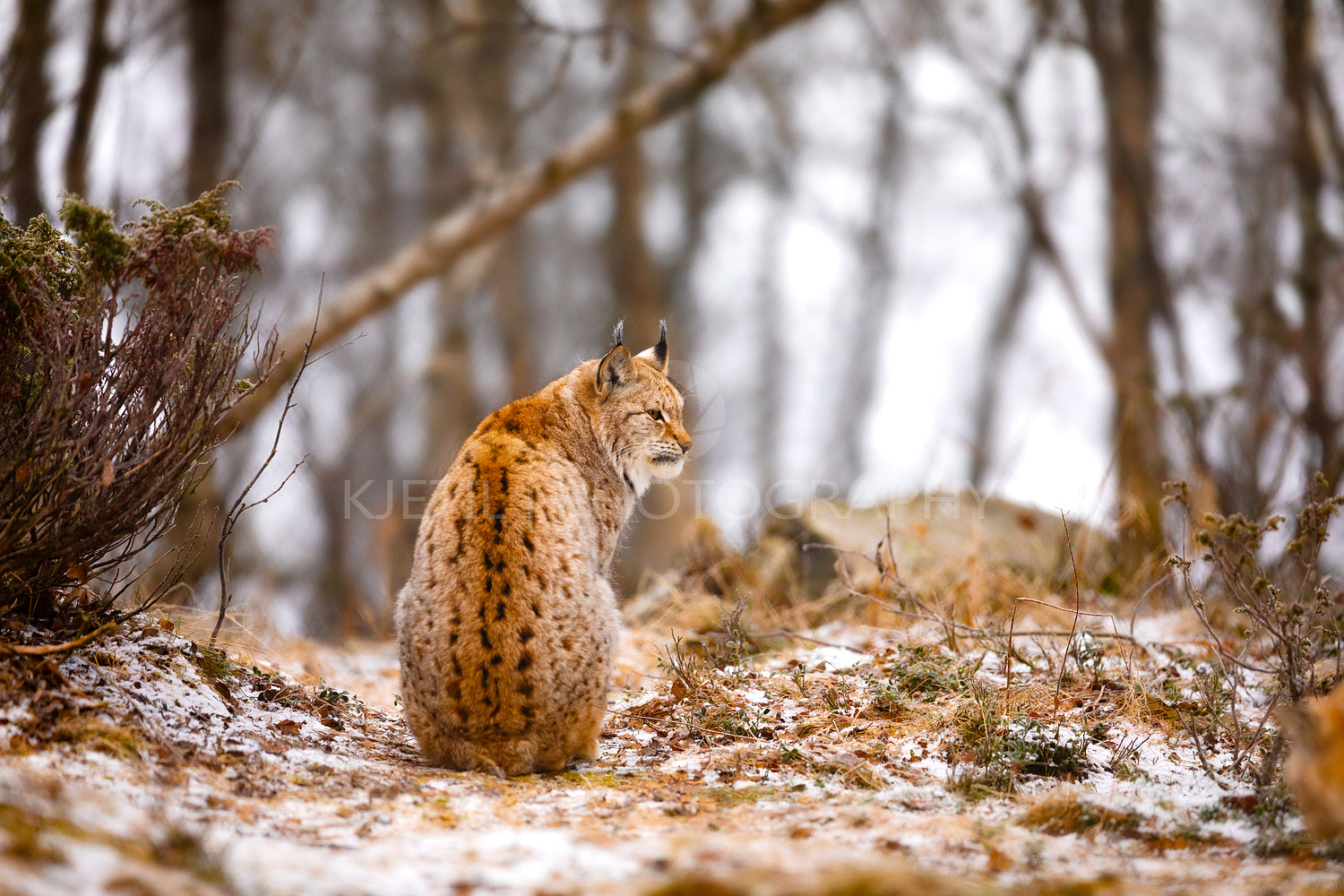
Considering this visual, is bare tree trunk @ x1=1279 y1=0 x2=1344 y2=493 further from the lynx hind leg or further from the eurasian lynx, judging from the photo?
the lynx hind leg

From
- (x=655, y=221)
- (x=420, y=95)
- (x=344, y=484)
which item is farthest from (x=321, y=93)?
(x=344, y=484)

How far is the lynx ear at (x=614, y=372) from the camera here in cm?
617

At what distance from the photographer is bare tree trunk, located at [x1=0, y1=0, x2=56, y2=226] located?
839cm

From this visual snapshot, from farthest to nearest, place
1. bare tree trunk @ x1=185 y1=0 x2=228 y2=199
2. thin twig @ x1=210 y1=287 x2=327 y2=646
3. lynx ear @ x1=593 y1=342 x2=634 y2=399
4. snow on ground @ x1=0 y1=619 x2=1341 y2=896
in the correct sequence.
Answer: bare tree trunk @ x1=185 y1=0 x2=228 y2=199 < lynx ear @ x1=593 y1=342 x2=634 y2=399 < thin twig @ x1=210 y1=287 x2=327 y2=646 < snow on ground @ x1=0 y1=619 x2=1341 y2=896

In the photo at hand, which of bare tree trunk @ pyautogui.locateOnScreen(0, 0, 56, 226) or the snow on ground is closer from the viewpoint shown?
the snow on ground

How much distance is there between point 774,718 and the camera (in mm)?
5512

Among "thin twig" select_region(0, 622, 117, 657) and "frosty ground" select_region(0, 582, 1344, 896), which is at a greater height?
"thin twig" select_region(0, 622, 117, 657)

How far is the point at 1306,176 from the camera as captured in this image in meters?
12.0

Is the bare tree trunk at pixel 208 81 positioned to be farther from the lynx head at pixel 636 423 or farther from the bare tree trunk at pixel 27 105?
the lynx head at pixel 636 423

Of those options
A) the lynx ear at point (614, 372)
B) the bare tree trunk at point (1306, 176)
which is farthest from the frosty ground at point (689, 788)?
the bare tree trunk at point (1306, 176)

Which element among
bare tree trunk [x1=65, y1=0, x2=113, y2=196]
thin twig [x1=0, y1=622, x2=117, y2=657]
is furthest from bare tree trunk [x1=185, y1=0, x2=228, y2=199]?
thin twig [x1=0, y1=622, x2=117, y2=657]

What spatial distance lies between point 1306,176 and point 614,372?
1000 cm

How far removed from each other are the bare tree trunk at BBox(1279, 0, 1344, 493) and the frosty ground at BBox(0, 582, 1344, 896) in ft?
20.9

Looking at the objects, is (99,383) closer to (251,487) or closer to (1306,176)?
(251,487)
